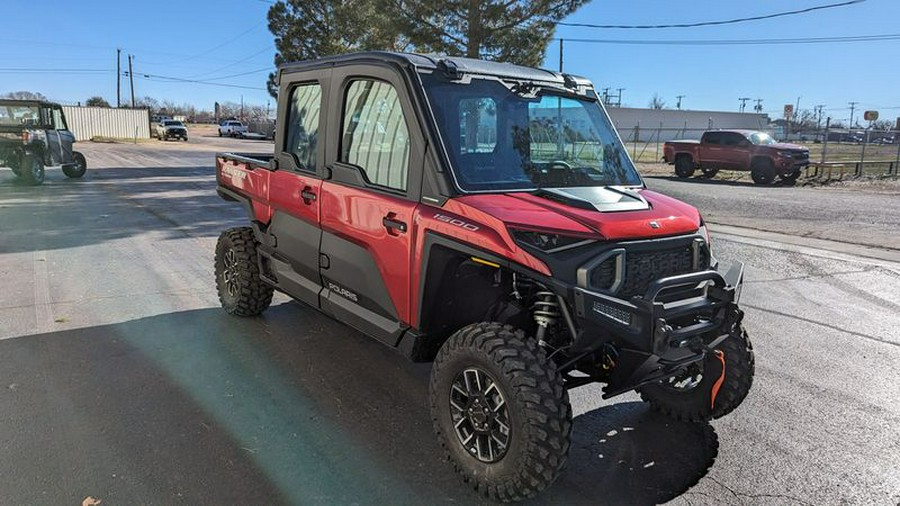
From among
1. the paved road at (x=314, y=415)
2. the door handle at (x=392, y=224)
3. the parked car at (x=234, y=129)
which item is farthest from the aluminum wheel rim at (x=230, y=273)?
the parked car at (x=234, y=129)

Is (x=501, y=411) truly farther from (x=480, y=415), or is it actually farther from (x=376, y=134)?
(x=376, y=134)

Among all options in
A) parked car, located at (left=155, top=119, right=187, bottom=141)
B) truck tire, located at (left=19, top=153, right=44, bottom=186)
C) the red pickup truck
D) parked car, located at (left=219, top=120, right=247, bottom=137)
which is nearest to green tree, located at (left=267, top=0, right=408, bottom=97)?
A: truck tire, located at (left=19, top=153, right=44, bottom=186)

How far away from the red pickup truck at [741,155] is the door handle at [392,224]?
21.5 metres

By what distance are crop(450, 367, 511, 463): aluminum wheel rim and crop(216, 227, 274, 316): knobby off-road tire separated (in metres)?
2.64

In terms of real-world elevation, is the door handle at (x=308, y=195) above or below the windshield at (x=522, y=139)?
below

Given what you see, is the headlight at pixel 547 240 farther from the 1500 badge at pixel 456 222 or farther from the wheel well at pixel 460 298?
the wheel well at pixel 460 298

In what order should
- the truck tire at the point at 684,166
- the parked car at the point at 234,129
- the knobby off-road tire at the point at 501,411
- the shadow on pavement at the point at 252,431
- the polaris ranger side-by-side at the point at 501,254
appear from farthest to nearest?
the parked car at the point at 234,129, the truck tire at the point at 684,166, the shadow on pavement at the point at 252,431, the polaris ranger side-by-side at the point at 501,254, the knobby off-road tire at the point at 501,411

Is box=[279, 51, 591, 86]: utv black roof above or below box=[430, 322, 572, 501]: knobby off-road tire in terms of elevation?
above

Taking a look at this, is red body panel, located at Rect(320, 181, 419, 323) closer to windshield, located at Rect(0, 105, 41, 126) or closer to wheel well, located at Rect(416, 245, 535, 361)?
wheel well, located at Rect(416, 245, 535, 361)

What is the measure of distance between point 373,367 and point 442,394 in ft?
4.79

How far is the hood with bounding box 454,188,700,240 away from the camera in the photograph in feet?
9.64

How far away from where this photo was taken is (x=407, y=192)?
11.4 feet

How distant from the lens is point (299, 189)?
4.40 meters

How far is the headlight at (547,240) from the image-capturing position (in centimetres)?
290
